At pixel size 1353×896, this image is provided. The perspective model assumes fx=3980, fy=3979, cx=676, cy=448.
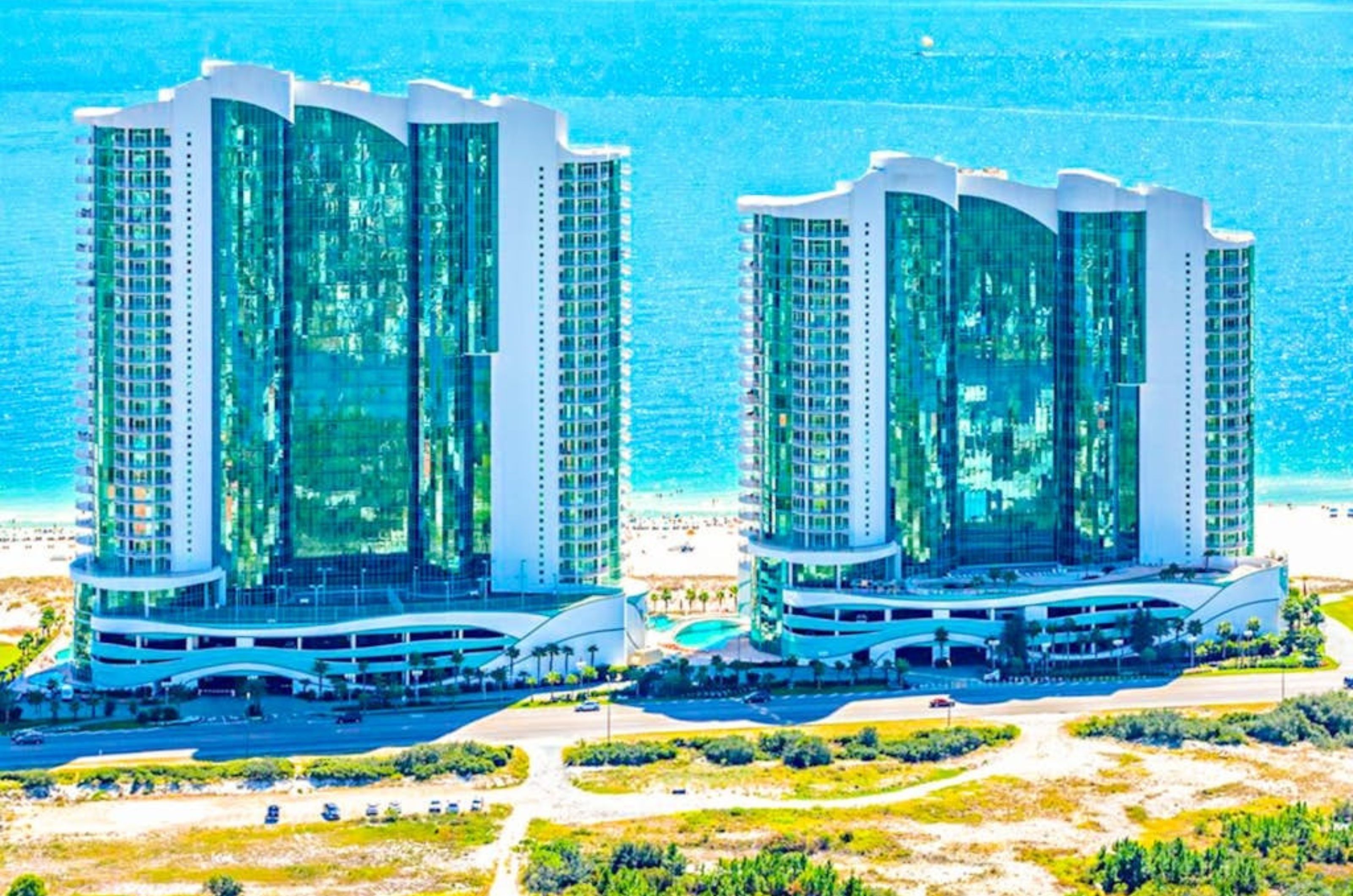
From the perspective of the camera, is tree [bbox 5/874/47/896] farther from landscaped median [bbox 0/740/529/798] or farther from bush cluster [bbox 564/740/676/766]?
bush cluster [bbox 564/740/676/766]

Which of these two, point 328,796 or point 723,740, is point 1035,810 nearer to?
point 723,740

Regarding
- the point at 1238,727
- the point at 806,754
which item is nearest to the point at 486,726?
the point at 806,754

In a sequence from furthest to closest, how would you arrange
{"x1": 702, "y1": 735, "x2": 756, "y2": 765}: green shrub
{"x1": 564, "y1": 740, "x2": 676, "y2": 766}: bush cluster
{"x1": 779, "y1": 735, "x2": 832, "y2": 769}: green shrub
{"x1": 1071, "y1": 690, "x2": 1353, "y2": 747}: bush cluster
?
{"x1": 1071, "y1": 690, "x2": 1353, "y2": 747}: bush cluster → {"x1": 702, "y1": 735, "x2": 756, "y2": 765}: green shrub → {"x1": 779, "y1": 735, "x2": 832, "y2": 769}: green shrub → {"x1": 564, "y1": 740, "x2": 676, "y2": 766}: bush cluster

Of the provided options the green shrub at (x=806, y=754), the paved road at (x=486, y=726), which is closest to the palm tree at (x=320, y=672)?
the paved road at (x=486, y=726)

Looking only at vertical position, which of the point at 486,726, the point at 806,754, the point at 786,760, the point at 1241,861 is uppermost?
the point at 486,726

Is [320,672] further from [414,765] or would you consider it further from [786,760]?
[786,760]

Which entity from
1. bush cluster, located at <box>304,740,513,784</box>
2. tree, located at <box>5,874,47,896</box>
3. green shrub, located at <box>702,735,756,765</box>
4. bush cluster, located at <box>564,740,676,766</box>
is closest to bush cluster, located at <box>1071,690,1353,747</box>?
green shrub, located at <box>702,735,756,765</box>

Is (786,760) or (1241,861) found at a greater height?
(786,760)
